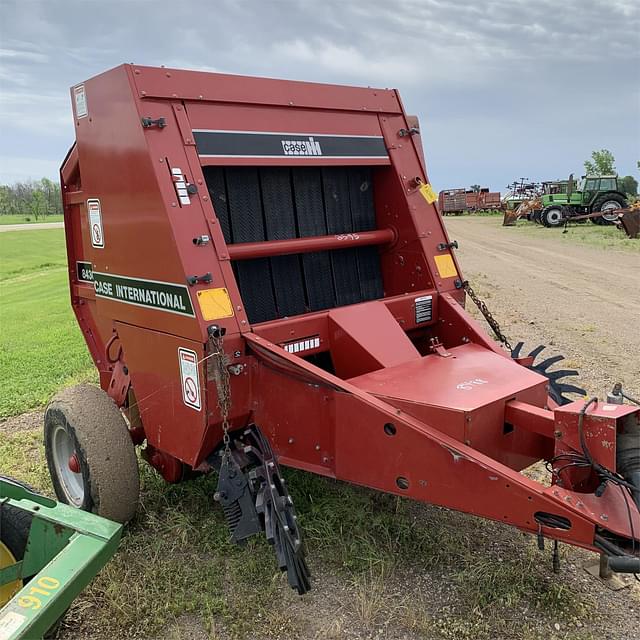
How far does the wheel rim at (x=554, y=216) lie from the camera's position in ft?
90.2

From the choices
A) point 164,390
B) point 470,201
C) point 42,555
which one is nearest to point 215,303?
point 164,390

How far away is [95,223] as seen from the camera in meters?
3.67

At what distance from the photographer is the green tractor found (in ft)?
85.1

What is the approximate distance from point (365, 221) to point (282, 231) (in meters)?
0.63

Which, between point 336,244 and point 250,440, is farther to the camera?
point 336,244

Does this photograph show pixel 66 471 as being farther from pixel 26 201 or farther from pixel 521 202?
pixel 26 201

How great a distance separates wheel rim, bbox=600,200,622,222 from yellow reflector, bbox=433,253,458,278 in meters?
23.0

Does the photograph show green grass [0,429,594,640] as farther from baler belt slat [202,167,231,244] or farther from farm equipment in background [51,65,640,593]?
baler belt slat [202,167,231,244]

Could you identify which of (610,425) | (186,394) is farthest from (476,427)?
(186,394)

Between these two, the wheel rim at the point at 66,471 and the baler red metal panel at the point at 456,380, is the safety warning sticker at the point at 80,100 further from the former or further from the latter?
the baler red metal panel at the point at 456,380

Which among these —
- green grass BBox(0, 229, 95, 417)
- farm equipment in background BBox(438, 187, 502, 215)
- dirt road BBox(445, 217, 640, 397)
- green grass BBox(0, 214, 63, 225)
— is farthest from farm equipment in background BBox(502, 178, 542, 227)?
green grass BBox(0, 214, 63, 225)

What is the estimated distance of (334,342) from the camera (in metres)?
3.44

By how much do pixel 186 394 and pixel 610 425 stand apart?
191cm

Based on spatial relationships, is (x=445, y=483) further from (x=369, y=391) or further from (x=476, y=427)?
(x=369, y=391)
